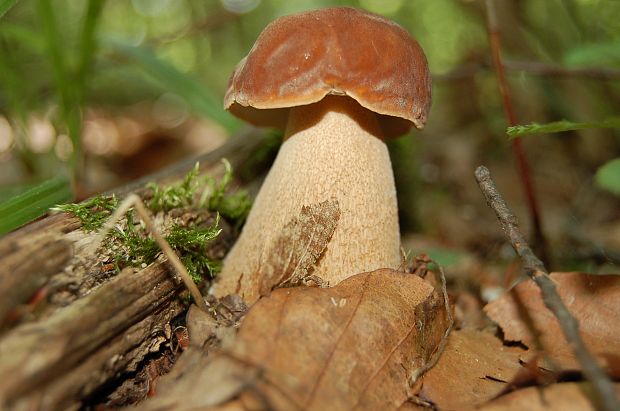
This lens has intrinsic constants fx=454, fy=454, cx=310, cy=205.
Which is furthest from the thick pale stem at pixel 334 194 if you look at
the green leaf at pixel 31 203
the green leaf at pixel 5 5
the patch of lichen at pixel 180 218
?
the green leaf at pixel 5 5

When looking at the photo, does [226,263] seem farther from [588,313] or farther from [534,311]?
[588,313]

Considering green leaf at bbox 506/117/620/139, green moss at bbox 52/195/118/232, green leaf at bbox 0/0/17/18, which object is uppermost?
green leaf at bbox 0/0/17/18

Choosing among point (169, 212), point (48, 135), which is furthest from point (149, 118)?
point (169, 212)

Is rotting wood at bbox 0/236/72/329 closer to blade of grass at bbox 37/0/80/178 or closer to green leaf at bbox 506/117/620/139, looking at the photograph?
blade of grass at bbox 37/0/80/178

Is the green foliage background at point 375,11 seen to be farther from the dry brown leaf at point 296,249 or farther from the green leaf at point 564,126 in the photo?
the dry brown leaf at point 296,249

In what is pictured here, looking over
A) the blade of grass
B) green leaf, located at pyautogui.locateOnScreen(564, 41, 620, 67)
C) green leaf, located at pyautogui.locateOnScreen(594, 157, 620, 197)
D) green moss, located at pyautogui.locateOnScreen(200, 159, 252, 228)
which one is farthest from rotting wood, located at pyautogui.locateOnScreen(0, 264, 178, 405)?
green leaf, located at pyautogui.locateOnScreen(564, 41, 620, 67)

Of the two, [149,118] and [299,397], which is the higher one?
[299,397]
